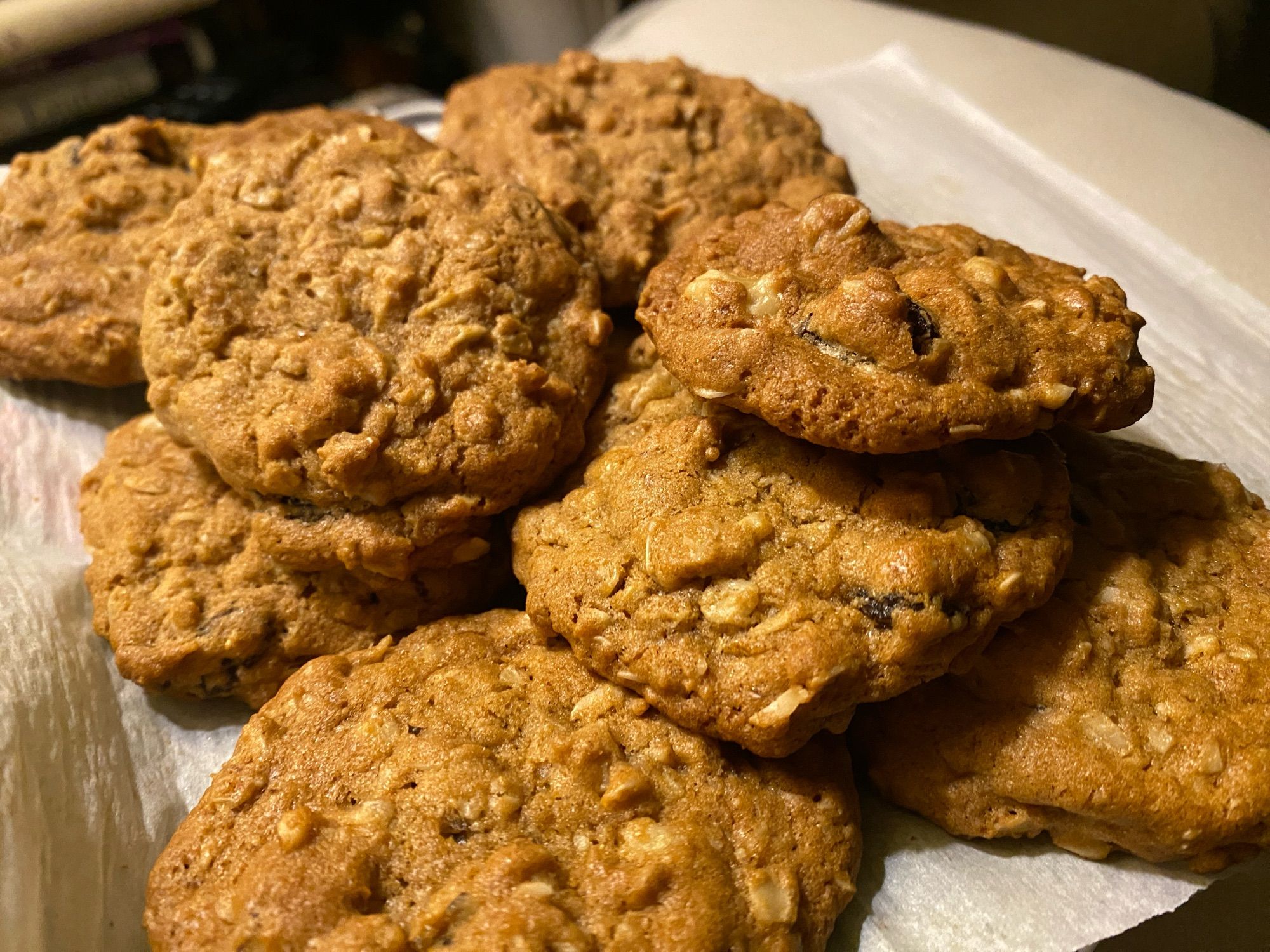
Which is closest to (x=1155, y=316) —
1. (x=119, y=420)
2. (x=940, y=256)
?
(x=940, y=256)

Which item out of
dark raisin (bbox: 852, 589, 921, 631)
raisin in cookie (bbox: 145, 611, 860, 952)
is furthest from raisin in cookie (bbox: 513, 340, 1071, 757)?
raisin in cookie (bbox: 145, 611, 860, 952)

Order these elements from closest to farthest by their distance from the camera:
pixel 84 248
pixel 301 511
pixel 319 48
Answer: pixel 301 511 < pixel 84 248 < pixel 319 48

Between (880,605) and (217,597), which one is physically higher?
(880,605)

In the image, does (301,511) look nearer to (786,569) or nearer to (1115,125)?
(786,569)

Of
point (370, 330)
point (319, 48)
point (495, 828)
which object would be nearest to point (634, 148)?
point (370, 330)

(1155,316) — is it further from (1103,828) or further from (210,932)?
(210,932)

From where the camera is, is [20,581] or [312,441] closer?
[312,441]
